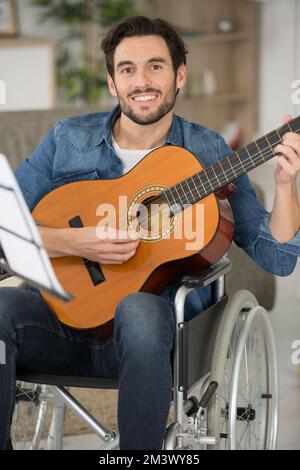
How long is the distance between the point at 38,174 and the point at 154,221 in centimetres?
31

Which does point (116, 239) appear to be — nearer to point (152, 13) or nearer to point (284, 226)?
point (284, 226)

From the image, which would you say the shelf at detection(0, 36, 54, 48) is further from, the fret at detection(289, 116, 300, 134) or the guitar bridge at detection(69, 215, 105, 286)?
the fret at detection(289, 116, 300, 134)

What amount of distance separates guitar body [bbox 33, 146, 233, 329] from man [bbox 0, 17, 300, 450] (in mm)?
35

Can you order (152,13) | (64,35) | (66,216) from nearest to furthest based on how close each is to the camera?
(66,216)
(64,35)
(152,13)

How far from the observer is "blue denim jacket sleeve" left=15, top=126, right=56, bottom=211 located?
1.93m

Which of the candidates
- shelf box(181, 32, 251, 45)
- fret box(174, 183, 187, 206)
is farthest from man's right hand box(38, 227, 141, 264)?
shelf box(181, 32, 251, 45)

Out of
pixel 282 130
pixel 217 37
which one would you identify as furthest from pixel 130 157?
pixel 217 37

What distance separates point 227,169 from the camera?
1.72 metres

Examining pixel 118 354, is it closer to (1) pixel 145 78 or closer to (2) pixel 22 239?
(2) pixel 22 239

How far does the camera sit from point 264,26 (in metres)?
6.52

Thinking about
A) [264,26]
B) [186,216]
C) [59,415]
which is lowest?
[59,415]

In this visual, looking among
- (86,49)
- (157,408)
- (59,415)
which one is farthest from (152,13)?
(157,408)

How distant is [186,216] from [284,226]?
0.63 ft

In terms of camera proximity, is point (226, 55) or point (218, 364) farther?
point (226, 55)
